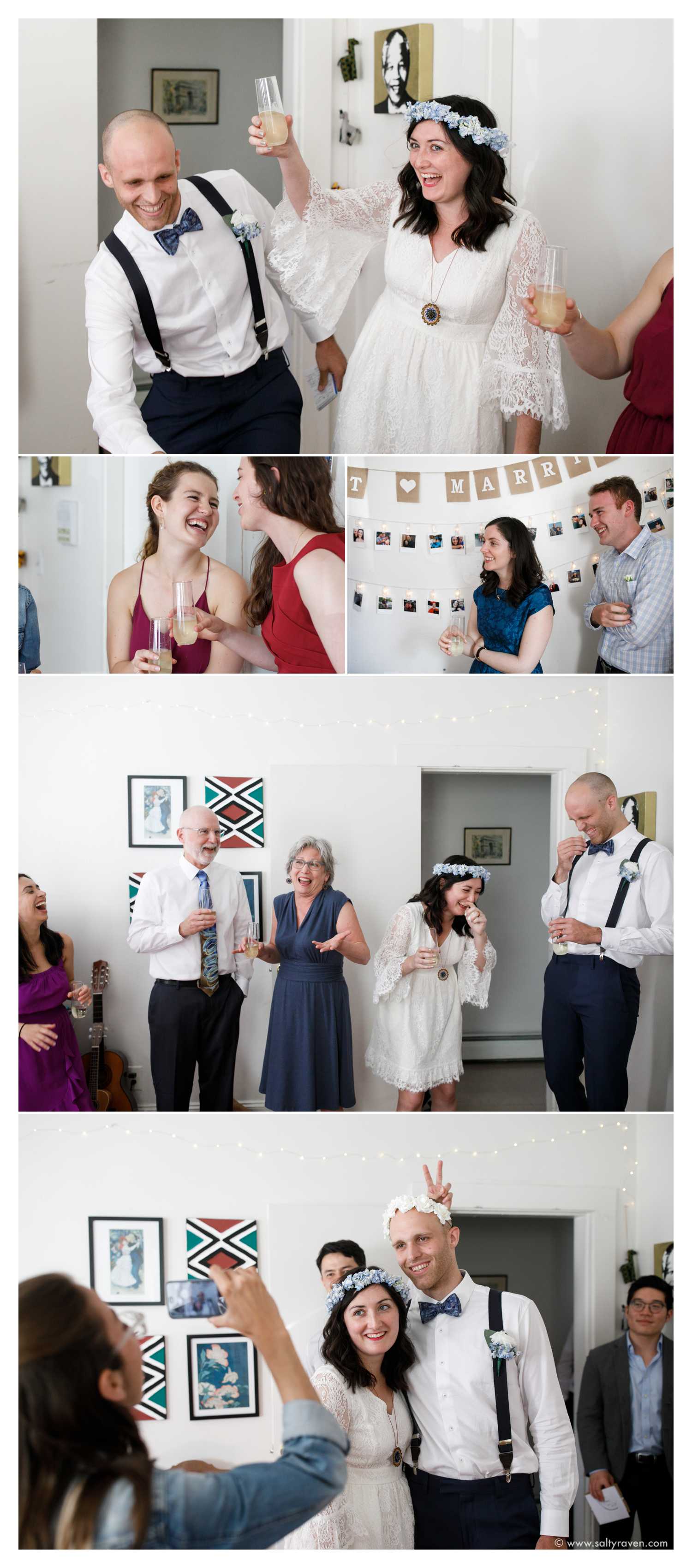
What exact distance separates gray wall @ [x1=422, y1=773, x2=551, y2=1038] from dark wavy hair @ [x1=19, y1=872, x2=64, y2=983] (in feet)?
2.20

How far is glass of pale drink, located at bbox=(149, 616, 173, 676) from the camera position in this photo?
2174mm

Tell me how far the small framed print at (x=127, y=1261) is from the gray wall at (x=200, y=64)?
2.24m

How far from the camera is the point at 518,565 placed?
7.16 ft

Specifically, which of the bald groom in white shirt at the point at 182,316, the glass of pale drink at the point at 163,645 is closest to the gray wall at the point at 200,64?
the bald groom in white shirt at the point at 182,316

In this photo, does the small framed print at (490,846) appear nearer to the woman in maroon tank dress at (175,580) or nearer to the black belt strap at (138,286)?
the woman in maroon tank dress at (175,580)

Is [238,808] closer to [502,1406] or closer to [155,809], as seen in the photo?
[155,809]

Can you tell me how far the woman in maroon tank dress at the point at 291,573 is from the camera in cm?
219

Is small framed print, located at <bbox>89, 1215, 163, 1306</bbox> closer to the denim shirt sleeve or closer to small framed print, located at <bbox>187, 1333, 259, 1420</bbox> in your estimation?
small framed print, located at <bbox>187, 1333, 259, 1420</bbox>

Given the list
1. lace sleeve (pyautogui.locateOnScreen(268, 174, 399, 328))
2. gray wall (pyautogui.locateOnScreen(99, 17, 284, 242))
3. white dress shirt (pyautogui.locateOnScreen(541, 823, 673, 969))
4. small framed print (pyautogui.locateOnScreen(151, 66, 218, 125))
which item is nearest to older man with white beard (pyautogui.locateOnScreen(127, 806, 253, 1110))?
white dress shirt (pyautogui.locateOnScreen(541, 823, 673, 969))

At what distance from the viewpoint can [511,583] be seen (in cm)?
219

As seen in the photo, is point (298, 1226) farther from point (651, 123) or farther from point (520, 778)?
point (651, 123)

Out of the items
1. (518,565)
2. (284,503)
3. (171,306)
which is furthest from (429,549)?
(171,306)
